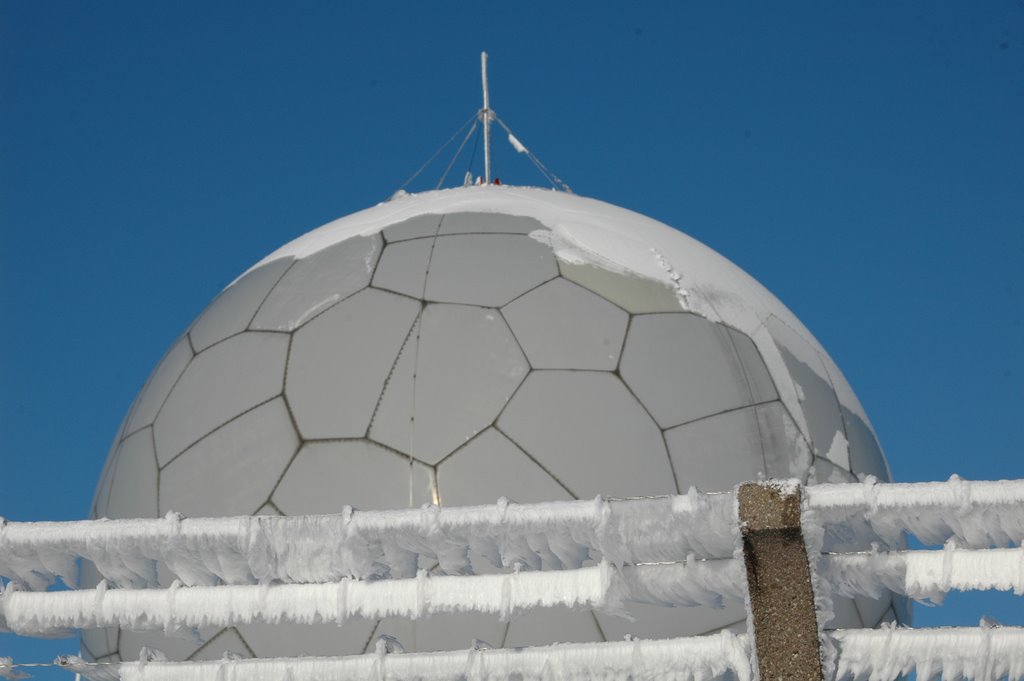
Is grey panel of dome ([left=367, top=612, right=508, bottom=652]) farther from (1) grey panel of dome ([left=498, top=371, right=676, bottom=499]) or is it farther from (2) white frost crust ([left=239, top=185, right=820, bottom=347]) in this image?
(2) white frost crust ([left=239, top=185, right=820, bottom=347])

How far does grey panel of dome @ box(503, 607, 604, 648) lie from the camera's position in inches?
156

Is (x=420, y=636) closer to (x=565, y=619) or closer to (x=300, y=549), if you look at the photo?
(x=565, y=619)

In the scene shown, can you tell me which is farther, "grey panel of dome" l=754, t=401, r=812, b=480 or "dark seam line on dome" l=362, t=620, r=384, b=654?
"grey panel of dome" l=754, t=401, r=812, b=480

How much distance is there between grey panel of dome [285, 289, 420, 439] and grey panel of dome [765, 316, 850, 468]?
163cm

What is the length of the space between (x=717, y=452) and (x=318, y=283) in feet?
6.07

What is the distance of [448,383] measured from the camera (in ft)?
14.4

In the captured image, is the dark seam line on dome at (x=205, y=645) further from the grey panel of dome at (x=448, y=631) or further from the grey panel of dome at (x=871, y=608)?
the grey panel of dome at (x=871, y=608)

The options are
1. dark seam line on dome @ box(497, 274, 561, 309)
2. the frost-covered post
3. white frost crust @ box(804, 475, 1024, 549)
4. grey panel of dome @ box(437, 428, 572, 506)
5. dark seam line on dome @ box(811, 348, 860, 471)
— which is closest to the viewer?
the frost-covered post

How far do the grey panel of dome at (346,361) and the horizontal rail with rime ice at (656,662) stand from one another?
1.43 meters

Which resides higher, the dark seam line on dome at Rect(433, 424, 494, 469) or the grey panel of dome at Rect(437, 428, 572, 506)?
the dark seam line on dome at Rect(433, 424, 494, 469)

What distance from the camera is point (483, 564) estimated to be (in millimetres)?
3857

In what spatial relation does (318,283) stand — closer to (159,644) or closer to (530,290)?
(530,290)

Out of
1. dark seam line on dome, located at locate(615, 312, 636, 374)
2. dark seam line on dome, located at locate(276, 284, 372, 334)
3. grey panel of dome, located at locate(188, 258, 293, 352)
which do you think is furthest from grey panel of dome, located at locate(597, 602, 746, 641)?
grey panel of dome, located at locate(188, 258, 293, 352)

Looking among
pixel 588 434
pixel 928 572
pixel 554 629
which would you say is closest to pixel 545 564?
pixel 928 572
